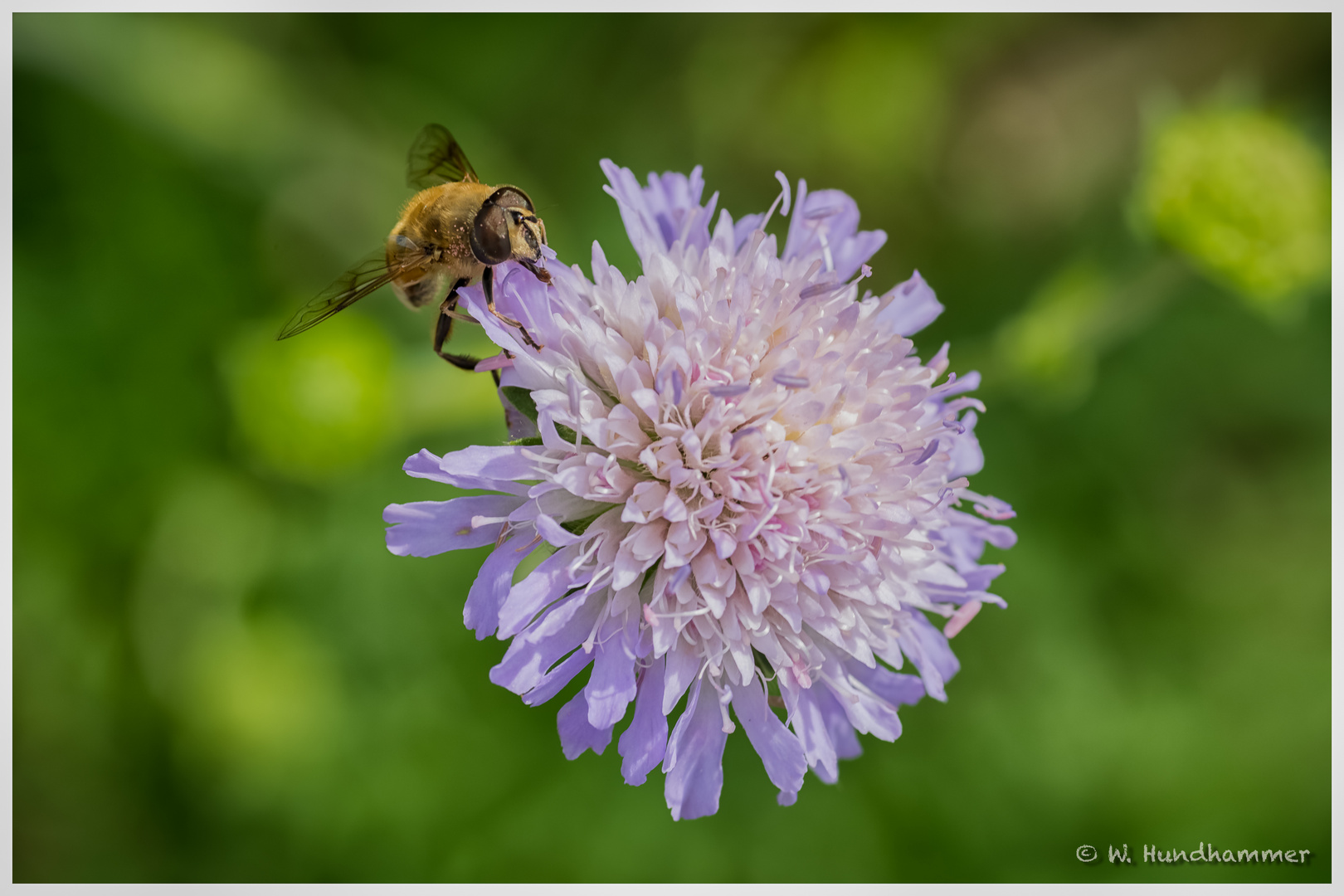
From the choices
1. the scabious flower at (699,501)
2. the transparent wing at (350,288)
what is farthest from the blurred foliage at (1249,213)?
the transparent wing at (350,288)

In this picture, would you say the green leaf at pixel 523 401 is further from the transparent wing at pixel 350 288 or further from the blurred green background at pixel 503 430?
the blurred green background at pixel 503 430

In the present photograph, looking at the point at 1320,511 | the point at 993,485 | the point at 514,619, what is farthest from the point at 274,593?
the point at 1320,511

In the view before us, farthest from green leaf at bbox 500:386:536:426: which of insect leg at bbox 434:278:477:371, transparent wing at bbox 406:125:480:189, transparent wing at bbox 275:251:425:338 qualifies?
transparent wing at bbox 406:125:480:189

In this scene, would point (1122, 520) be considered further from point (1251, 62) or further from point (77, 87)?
point (77, 87)

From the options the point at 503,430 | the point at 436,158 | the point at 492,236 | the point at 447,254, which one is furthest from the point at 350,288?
the point at 503,430

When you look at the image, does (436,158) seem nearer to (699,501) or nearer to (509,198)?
(509,198)

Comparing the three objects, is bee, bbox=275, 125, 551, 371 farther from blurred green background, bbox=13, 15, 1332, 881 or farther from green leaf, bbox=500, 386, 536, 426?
blurred green background, bbox=13, 15, 1332, 881
